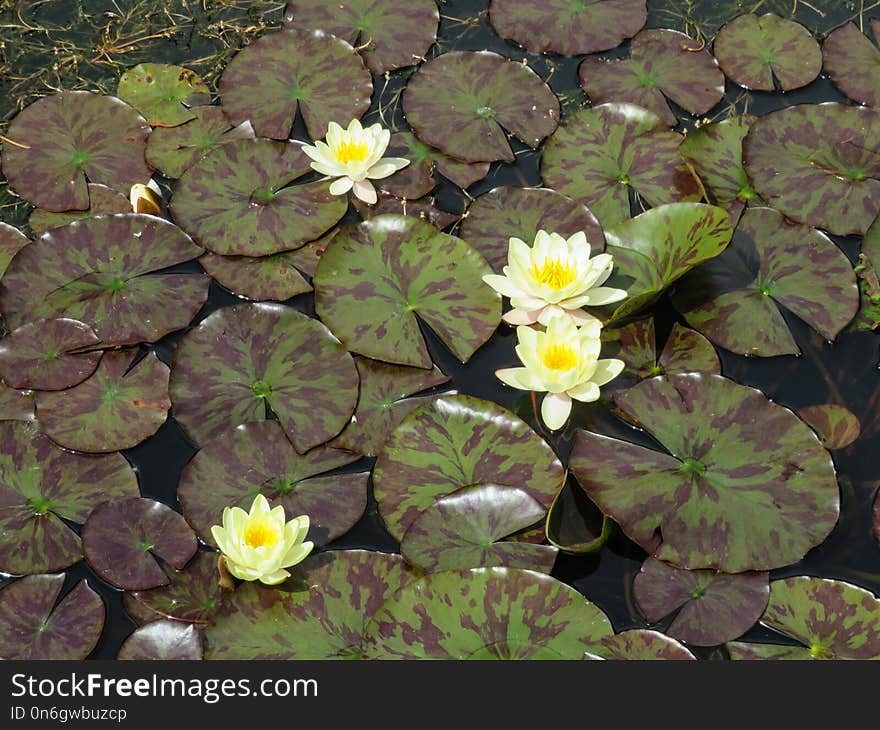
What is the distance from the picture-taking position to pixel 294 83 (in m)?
3.81

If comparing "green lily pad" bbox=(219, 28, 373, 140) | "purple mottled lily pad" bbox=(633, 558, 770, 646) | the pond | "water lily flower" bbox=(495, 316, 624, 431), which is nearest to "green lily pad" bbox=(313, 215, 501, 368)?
the pond

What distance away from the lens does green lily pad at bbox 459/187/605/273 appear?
10.8ft

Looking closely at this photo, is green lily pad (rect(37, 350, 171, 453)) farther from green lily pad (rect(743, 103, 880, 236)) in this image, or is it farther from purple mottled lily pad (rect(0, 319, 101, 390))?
green lily pad (rect(743, 103, 880, 236))

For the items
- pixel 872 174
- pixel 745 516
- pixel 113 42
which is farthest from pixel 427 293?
pixel 113 42

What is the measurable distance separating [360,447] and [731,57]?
90.4 inches

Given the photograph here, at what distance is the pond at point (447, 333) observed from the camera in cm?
260

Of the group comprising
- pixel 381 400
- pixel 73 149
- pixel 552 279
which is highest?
pixel 552 279

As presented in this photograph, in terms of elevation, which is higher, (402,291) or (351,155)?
(351,155)

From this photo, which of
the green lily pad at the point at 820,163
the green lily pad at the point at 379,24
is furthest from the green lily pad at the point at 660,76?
the green lily pad at the point at 379,24

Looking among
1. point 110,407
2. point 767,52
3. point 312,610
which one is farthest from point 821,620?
point 767,52

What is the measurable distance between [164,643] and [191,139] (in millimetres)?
1958

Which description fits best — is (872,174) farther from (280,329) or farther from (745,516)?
(280,329)

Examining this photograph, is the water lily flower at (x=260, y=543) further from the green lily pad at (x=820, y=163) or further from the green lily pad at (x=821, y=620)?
the green lily pad at (x=820, y=163)

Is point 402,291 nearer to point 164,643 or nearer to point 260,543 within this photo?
point 260,543
